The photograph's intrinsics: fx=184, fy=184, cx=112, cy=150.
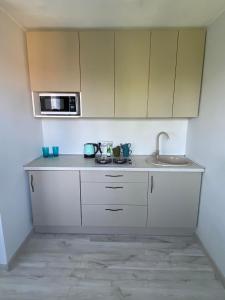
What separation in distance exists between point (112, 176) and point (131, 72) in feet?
3.90

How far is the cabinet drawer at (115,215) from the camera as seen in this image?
2139mm

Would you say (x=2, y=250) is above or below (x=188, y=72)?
below

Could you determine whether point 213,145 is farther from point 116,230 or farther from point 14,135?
point 14,135

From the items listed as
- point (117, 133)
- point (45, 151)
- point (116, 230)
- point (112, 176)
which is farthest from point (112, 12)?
point (116, 230)

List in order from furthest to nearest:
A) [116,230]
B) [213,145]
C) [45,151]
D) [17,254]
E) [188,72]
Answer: [45,151] → [116,230] → [188,72] → [17,254] → [213,145]

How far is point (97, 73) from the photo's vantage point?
2068 mm

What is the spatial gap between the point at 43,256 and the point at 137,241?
3.40 ft

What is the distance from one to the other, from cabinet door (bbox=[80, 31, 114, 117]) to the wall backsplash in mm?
352

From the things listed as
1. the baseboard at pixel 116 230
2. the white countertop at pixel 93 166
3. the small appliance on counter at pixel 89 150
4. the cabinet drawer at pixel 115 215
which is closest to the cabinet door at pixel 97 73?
the small appliance on counter at pixel 89 150

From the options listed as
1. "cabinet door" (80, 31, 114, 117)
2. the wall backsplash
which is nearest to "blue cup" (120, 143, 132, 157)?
the wall backsplash

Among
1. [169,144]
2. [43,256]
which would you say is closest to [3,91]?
[43,256]

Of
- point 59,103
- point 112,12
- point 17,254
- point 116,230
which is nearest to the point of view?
point 112,12

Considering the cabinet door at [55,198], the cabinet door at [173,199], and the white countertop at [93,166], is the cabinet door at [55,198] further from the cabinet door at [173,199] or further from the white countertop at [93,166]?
the cabinet door at [173,199]

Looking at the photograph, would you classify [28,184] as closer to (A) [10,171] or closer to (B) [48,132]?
(A) [10,171]
